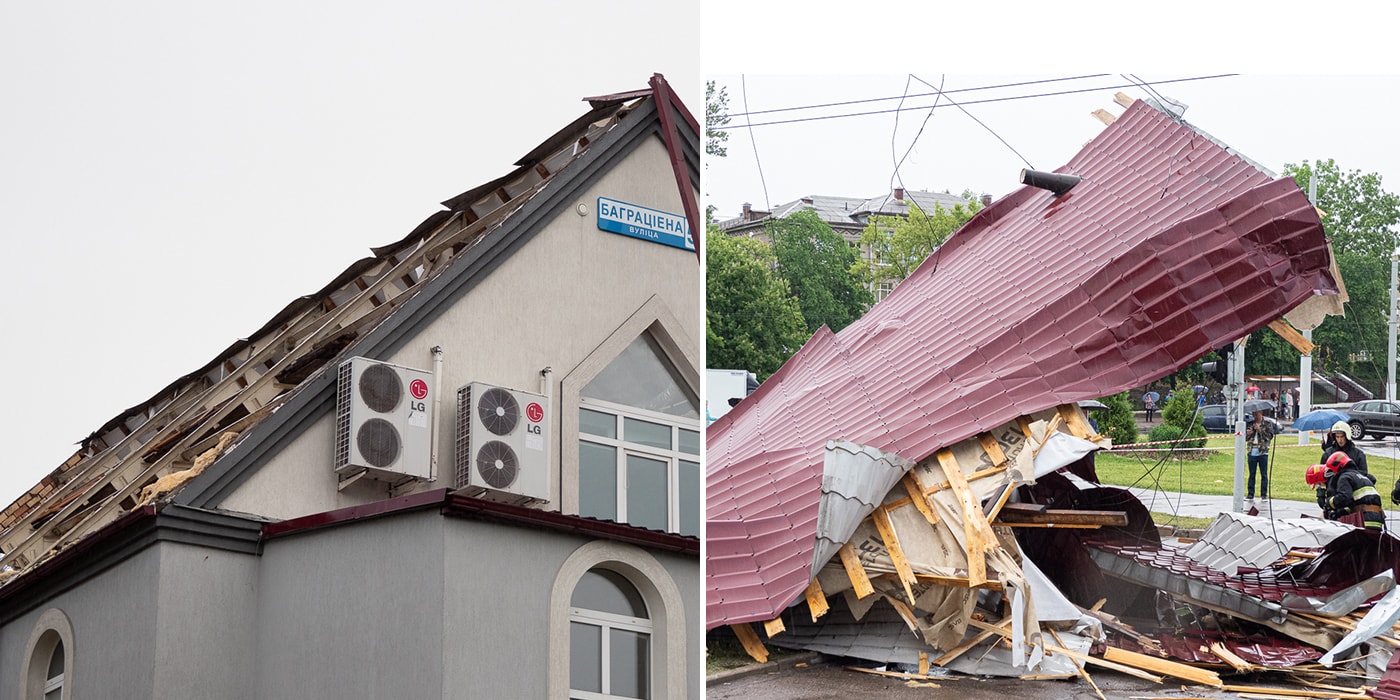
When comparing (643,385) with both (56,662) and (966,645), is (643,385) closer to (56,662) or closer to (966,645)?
(966,645)

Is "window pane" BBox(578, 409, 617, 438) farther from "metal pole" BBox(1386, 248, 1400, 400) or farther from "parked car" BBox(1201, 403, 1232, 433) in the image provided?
"metal pole" BBox(1386, 248, 1400, 400)

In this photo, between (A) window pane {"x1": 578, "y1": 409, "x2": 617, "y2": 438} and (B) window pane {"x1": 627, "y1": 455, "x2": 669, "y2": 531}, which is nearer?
(B) window pane {"x1": 627, "y1": 455, "x2": 669, "y2": 531}

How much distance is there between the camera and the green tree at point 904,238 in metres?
7.96

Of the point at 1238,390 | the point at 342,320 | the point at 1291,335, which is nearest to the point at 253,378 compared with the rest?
the point at 342,320

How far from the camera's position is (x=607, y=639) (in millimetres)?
7238

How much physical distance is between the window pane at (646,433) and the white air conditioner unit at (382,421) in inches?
47.7

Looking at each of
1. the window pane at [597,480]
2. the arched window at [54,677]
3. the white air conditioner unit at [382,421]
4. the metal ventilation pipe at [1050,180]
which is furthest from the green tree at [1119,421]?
the arched window at [54,677]

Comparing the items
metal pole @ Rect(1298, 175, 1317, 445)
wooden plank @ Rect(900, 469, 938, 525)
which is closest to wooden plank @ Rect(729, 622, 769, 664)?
wooden plank @ Rect(900, 469, 938, 525)

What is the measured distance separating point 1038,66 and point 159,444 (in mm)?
5036

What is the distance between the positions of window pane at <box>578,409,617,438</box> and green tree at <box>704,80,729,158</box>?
1.95 metres

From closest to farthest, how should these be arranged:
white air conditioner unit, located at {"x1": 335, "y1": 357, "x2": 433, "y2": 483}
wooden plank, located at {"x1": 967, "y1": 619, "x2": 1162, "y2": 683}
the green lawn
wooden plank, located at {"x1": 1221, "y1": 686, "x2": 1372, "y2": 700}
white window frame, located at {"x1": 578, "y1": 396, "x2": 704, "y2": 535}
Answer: wooden plank, located at {"x1": 1221, "y1": 686, "x2": 1372, "y2": 700}, wooden plank, located at {"x1": 967, "y1": 619, "x2": 1162, "y2": 683}, the green lawn, white air conditioner unit, located at {"x1": 335, "y1": 357, "x2": 433, "y2": 483}, white window frame, located at {"x1": 578, "y1": 396, "x2": 704, "y2": 535}

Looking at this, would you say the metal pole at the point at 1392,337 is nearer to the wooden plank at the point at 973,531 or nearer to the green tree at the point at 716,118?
the wooden plank at the point at 973,531

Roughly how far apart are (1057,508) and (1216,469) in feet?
2.68

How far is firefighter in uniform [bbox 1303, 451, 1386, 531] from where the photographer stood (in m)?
7.07
